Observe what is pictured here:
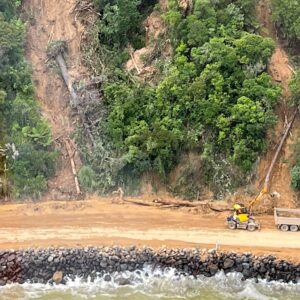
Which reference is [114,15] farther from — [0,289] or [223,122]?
[0,289]

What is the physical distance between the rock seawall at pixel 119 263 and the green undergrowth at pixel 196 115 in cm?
485

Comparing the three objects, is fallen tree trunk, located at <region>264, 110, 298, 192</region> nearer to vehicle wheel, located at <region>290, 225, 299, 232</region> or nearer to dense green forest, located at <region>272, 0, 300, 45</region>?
vehicle wheel, located at <region>290, 225, 299, 232</region>

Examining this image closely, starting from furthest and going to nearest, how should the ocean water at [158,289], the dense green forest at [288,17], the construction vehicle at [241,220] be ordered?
1. the dense green forest at [288,17]
2. the construction vehicle at [241,220]
3. the ocean water at [158,289]

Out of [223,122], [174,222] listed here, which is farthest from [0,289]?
[223,122]

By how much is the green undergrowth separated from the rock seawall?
485cm

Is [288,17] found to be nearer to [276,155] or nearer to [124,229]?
[276,155]

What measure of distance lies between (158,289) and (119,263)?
2.03 meters

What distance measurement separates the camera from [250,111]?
100 ft

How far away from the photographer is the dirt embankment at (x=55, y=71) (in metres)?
32.1

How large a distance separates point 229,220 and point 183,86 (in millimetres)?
7330

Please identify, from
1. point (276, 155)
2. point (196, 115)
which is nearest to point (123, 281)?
point (196, 115)

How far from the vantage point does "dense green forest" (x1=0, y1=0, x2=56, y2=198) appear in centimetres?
3103

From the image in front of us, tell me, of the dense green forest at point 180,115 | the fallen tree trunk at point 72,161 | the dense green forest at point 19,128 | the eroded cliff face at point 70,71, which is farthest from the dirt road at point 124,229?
the eroded cliff face at point 70,71

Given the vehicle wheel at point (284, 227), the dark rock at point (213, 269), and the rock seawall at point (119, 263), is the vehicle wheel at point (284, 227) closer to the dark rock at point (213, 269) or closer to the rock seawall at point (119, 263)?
the rock seawall at point (119, 263)
